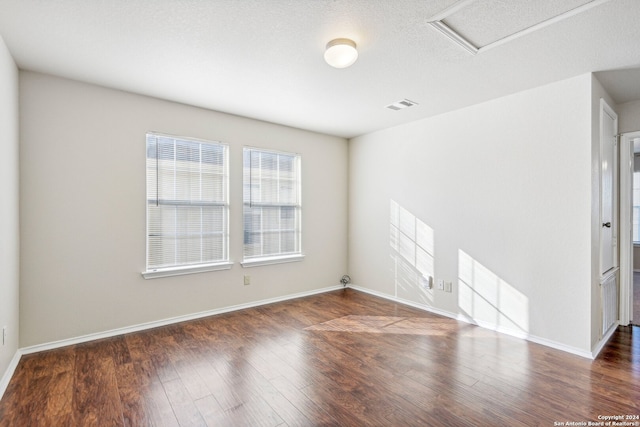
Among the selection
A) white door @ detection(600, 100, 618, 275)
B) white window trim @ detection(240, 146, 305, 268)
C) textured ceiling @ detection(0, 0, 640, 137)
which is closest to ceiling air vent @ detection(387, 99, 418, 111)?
textured ceiling @ detection(0, 0, 640, 137)

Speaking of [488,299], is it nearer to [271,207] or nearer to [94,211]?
[271,207]

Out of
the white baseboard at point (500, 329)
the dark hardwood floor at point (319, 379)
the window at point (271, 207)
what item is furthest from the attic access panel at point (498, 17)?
the window at point (271, 207)

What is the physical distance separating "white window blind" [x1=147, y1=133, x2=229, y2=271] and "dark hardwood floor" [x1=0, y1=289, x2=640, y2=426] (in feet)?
2.82

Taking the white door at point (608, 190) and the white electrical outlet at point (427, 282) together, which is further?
the white electrical outlet at point (427, 282)

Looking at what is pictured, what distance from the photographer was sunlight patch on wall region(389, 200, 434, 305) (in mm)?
4160

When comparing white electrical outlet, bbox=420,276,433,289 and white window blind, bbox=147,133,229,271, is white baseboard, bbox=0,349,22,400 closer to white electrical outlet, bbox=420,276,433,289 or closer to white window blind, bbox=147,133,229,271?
white window blind, bbox=147,133,229,271

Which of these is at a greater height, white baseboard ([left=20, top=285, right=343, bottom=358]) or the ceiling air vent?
the ceiling air vent

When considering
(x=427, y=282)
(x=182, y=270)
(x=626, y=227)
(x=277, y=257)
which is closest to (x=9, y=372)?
(x=182, y=270)

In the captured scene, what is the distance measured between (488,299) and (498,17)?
2.79m

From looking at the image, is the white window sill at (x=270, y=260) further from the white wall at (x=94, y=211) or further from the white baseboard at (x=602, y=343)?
the white baseboard at (x=602, y=343)

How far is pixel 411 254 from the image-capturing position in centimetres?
438

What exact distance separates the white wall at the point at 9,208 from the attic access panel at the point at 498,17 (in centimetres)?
318

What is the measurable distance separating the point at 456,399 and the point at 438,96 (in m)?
2.90

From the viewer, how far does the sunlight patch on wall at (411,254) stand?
164 inches
